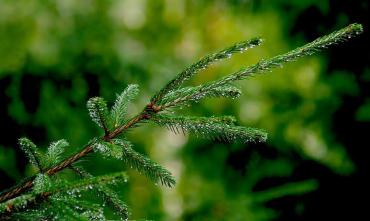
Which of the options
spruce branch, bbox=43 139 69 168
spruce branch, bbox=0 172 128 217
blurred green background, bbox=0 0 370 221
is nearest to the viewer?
spruce branch, bbox=0 172 128 217

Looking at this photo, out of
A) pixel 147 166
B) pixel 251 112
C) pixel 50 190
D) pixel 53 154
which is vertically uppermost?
pixel 251 112

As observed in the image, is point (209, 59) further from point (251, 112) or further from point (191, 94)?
point (251, 112)

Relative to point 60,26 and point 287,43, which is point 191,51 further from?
point 287,43

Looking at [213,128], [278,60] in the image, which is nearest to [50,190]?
[213,128]

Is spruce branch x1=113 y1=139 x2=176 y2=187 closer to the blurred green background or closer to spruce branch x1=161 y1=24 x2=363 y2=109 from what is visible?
spruce branch x1=161 y1=24 x2=363 y2=109

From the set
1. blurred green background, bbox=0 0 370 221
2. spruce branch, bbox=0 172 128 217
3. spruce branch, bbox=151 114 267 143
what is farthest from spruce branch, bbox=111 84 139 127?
blurred green background, bbox=0 0 370 221

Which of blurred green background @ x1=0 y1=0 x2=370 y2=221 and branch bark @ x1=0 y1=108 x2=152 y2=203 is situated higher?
blurred green background @ x1=0 y1=0 x2=370 y2=221

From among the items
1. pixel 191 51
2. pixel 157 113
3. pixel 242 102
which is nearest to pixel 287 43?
pixel 242 102

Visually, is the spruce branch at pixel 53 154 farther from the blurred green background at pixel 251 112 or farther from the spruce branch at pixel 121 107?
the blurred green background at pixel 251 112
